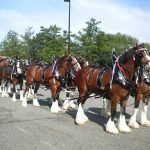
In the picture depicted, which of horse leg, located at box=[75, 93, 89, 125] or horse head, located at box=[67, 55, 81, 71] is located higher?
horse head, located at box=[67, 55, 81, 71]

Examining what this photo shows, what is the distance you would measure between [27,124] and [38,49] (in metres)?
47.3

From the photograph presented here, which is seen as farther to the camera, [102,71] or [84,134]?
[102,71]

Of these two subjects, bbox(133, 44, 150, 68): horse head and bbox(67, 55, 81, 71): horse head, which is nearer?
bbox(133, 44, 150, 68): horse head

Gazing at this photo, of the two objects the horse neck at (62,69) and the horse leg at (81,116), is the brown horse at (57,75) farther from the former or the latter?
the horse leg at (81,116)

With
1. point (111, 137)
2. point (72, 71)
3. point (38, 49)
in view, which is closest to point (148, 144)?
point (111, 137)

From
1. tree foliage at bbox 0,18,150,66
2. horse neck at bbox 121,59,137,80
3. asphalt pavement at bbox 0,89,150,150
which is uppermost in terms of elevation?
tree foliage at bbox 0,18,150,66

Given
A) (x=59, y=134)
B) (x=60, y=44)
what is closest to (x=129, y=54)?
(x=59, y=134)

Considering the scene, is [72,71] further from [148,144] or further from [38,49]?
[38,49]

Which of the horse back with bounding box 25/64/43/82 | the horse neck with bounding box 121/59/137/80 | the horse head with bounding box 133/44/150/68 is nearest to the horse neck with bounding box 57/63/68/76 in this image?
the horse back with bounding box 25/64/43/82

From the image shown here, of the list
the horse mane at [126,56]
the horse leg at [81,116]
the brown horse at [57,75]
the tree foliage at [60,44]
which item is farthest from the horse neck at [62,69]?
the tree foliage at [60,44]

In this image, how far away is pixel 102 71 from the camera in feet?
34.0

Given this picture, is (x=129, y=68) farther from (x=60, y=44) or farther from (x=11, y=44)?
(x=11, y=44)

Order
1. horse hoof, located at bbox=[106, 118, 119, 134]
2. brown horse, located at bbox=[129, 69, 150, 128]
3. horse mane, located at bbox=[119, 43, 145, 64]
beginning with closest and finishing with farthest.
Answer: horse mane, located at bbox=[119, 43, 145, 64], horse hoof, located at bbox=[106, 118, 119, 134], brown horse, located at bbox=[129, 69, 150, 128]

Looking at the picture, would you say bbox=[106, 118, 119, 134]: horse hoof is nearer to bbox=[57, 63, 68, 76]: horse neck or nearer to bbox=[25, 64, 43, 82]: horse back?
bbox=[57, 63, 68, 76]: horse neck
